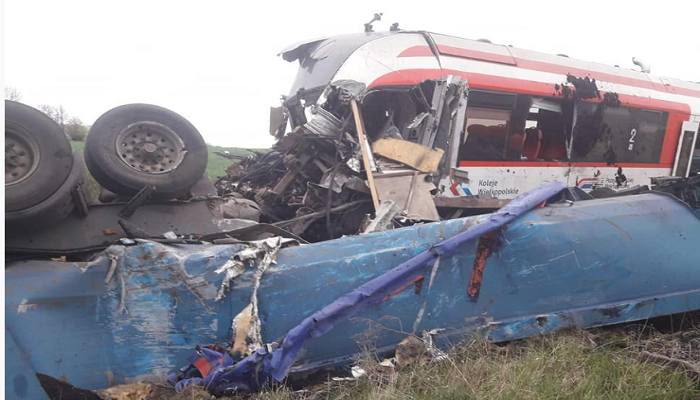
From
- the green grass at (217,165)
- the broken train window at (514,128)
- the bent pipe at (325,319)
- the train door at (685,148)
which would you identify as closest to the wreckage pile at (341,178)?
the bent pipe at (325,319)

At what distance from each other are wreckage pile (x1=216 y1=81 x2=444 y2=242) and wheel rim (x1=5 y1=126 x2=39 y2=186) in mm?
1573

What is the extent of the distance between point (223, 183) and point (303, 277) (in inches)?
144

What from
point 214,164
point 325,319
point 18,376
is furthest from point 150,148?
point 214,164

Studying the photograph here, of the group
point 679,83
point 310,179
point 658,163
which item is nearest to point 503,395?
point 310,179

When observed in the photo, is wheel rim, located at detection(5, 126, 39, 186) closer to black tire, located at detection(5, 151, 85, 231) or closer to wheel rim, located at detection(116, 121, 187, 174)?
black tire, located at detection(5, 151, 85, 231)

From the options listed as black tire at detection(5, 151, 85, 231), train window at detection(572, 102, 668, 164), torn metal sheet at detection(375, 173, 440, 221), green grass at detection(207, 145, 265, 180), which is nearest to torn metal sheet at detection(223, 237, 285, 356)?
black tire at detection(5, 151, 85, 231)

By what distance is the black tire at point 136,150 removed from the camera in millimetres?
2883

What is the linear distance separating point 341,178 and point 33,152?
2390 mm

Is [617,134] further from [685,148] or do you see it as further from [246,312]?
[246,312]

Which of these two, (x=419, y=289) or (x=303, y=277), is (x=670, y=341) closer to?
(x=419, y=289)

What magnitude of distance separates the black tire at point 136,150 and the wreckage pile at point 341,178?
2.91ft

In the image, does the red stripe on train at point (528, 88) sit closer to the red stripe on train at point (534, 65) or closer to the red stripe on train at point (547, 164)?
the red stripe on train at point (534, 65)

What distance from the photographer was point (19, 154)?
8.31 ft

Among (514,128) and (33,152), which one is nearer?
(33,152)
